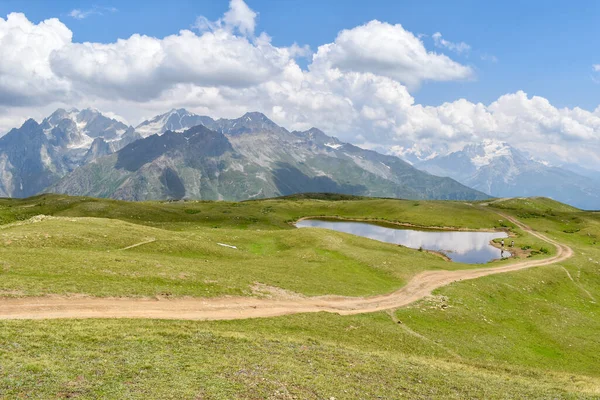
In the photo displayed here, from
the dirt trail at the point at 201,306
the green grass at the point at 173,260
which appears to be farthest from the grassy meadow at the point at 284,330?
the dirt trail at the point at 201,306

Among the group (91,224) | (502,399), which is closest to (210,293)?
(502,399)

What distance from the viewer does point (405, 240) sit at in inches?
4759

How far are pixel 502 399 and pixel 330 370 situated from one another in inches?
471

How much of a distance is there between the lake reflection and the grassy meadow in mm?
21260

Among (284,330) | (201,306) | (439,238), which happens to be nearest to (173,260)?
(201,306)

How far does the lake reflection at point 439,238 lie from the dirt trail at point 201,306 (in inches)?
2022

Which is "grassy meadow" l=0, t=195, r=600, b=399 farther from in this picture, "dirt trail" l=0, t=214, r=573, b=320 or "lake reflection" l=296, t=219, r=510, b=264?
"lake reflection" l=296, t=219, r=510, b=264

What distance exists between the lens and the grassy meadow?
21031 mm

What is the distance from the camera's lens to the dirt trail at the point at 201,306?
100ft

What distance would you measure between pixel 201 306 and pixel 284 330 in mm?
9743

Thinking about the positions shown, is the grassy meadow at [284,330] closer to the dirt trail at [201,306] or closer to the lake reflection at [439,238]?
the dirt trail at [201,306]

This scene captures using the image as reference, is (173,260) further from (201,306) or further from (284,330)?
(284,330)

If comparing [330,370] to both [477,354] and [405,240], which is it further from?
[405,240]

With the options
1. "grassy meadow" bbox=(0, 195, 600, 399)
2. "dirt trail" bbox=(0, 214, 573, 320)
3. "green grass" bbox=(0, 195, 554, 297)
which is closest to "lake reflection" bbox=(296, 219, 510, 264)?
"green grass" bbox=(0, 195, 554, 297)
